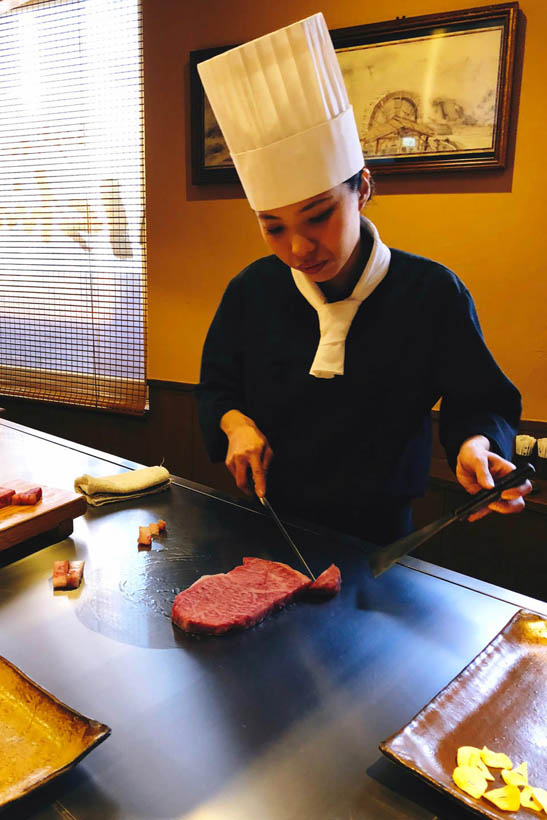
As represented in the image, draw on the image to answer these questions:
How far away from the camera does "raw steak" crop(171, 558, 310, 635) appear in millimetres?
1112

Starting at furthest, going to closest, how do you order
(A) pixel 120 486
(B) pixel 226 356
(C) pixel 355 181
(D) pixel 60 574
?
(B) pixel 226 356, (A) pixel 120 486, (C) pixel 355 181, (D) pixel 60 574

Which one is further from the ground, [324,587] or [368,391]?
[368,391]

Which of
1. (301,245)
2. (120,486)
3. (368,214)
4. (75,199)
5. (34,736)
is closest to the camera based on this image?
(34,736)

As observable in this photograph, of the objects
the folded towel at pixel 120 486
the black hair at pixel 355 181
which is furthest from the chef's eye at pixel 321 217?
the folded towel at pixel 120 486

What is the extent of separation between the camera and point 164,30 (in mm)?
3336

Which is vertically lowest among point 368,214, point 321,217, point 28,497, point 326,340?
point 28,497

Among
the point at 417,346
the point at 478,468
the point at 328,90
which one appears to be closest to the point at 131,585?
the point at 478,468

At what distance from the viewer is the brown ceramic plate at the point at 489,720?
0.78 metres

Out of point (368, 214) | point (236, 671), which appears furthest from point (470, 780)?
point (368, 214)

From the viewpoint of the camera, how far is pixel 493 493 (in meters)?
1.21

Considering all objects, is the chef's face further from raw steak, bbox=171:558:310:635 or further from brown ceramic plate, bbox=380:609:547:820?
brown ceramic plate, bbox=380:609:547:820

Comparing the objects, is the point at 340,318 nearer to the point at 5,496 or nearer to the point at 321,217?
the point at 321,217

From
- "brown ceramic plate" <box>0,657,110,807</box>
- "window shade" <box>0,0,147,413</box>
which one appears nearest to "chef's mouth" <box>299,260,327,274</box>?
"brown ceramic plate" <box>0,657,110,807</box>

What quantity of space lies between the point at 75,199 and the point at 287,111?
2671 mm
